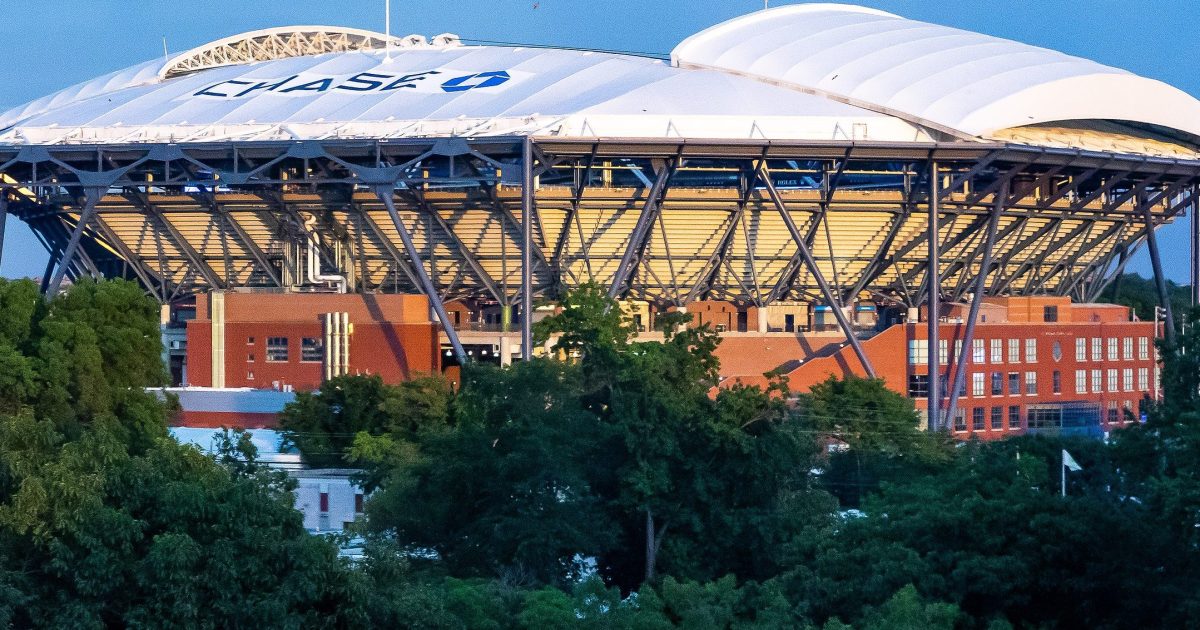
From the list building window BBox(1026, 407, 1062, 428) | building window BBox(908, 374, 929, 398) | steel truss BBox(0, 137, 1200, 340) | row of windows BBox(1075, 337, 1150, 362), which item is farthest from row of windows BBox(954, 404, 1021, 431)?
steel truss BBox(0, 137, 1200, 340)

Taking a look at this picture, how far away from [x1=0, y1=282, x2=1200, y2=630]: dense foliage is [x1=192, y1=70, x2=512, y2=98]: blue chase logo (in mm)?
25859

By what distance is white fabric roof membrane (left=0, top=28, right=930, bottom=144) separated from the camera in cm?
6569

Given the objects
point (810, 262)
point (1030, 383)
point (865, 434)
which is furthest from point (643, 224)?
point (1030, 383)

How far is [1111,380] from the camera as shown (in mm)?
78562

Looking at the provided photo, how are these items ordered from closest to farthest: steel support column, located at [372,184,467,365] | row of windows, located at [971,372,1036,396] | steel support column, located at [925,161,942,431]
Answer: steel support column, located at [372,184,467,365] < steel support column, located at [925,161,942,431] < row of windows, located at [971,372,1036,396]

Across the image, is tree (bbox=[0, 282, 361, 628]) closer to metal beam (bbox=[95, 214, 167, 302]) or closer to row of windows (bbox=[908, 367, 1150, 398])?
metal beam (bbox=[95, 214, 167, 302])

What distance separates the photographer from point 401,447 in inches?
1943

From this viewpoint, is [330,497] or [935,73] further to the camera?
[935,73]

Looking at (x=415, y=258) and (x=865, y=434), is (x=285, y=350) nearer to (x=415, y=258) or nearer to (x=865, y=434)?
(x=415, y=258)

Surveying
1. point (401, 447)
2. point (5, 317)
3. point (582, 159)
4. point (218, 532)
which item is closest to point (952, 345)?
point (582, 159)

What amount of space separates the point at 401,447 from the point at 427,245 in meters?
22.9

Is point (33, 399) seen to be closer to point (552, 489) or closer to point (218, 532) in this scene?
point (552, 489)

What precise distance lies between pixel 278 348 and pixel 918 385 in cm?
2505

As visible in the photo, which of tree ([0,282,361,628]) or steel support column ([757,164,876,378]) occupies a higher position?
steel support column ([757,164,876,378])
